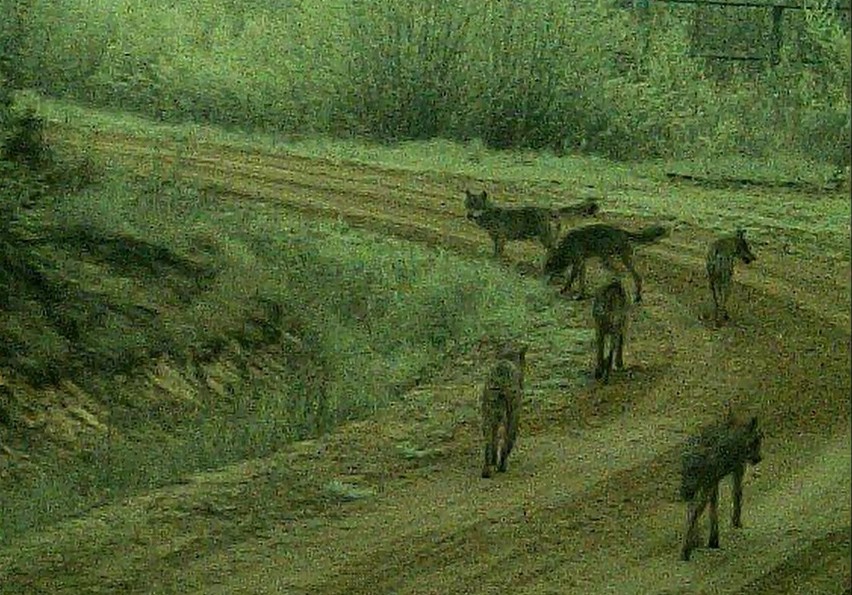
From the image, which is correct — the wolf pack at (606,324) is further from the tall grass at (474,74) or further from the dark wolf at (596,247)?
the tall grass at (474,74)

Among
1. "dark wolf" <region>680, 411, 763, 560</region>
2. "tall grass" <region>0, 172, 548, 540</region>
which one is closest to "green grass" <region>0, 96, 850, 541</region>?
"tall grass" <region>0, 172, 548, 540</region>

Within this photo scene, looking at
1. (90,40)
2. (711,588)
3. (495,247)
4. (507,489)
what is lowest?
(711,588)

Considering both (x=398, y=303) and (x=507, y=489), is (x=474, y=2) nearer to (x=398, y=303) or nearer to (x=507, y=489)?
(x=398, y=303)

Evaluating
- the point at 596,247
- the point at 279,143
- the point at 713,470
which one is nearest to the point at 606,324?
the point at 596,247

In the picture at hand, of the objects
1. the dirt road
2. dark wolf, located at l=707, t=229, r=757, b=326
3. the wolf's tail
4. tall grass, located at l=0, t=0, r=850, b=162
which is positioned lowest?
the dirt road

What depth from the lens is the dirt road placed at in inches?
70.1

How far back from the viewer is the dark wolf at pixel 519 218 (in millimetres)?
1866

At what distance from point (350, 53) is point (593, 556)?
2.52ft

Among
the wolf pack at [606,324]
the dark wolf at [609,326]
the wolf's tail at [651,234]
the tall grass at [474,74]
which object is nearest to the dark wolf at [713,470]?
the wolf pack at [606,324]

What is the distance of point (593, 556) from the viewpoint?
71.2 inches

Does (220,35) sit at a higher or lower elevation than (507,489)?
higher

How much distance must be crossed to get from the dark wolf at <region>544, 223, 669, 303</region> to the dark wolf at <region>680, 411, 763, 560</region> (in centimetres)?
22

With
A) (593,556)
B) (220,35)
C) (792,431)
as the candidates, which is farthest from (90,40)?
(792,431)

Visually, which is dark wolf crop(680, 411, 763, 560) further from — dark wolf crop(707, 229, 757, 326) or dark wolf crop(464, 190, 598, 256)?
dark wolf crop(464, 190, 598, 256)
